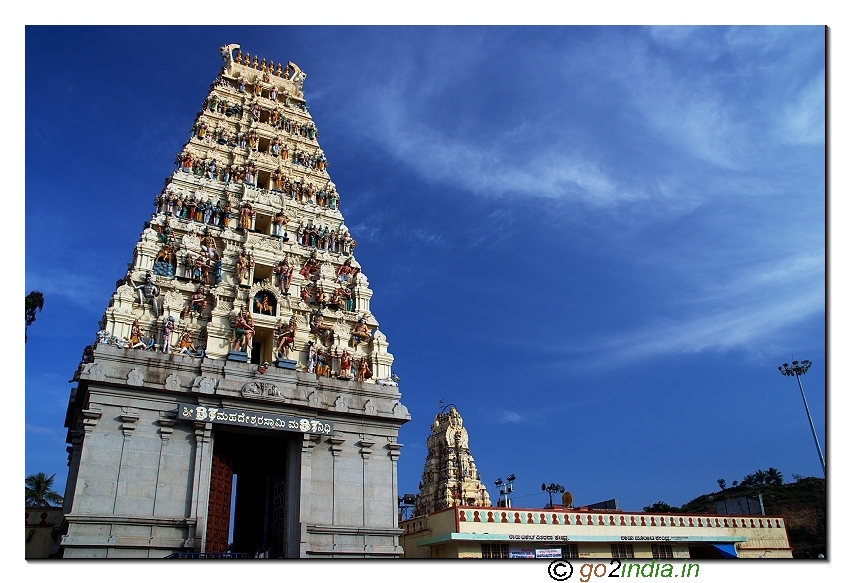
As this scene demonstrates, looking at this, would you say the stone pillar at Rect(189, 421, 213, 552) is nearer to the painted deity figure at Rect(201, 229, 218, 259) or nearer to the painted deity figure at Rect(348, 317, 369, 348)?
the painted deity figure at Rect(348, 317, 369, 348)

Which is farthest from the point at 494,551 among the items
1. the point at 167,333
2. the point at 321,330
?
the point at 167,333

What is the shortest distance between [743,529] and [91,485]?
94.0 ft

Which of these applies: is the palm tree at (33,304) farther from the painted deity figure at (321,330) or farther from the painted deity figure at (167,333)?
the painted deity figure at (321,330)

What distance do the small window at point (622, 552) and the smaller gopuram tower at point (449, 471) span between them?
21.4 meters

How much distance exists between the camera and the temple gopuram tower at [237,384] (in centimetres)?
2106

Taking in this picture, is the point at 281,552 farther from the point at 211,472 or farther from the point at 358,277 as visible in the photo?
the point at 358,277

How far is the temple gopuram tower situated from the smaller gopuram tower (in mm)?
23188

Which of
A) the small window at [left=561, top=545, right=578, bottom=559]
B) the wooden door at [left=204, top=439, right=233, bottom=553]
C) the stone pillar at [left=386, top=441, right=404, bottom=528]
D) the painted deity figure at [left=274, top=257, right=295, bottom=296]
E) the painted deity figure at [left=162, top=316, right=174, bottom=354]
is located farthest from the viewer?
the painted deity figure at [left=274, top=257, right=295, bottom=296]

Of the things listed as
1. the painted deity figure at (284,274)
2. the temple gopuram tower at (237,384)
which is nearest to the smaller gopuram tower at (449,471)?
the temple gopuram tower at (237,384)

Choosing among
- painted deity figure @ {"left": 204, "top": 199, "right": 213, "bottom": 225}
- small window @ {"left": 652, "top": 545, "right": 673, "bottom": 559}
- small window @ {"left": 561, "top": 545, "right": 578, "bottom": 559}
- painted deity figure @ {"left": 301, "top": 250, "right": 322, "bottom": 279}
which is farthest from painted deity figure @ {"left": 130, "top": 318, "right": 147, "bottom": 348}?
small window @ {"left": 652, "top": 545, "right": 673, "bottom": 559}

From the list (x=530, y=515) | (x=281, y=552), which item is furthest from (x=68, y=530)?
(x=530, y=515)

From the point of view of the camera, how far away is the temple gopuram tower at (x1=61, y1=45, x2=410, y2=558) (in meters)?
21.1

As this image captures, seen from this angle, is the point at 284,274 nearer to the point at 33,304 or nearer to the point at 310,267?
the point at 310,267

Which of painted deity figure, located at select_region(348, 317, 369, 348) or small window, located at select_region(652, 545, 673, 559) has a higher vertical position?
painted deity figure, located at select_region(348, 317, 369, 348)
